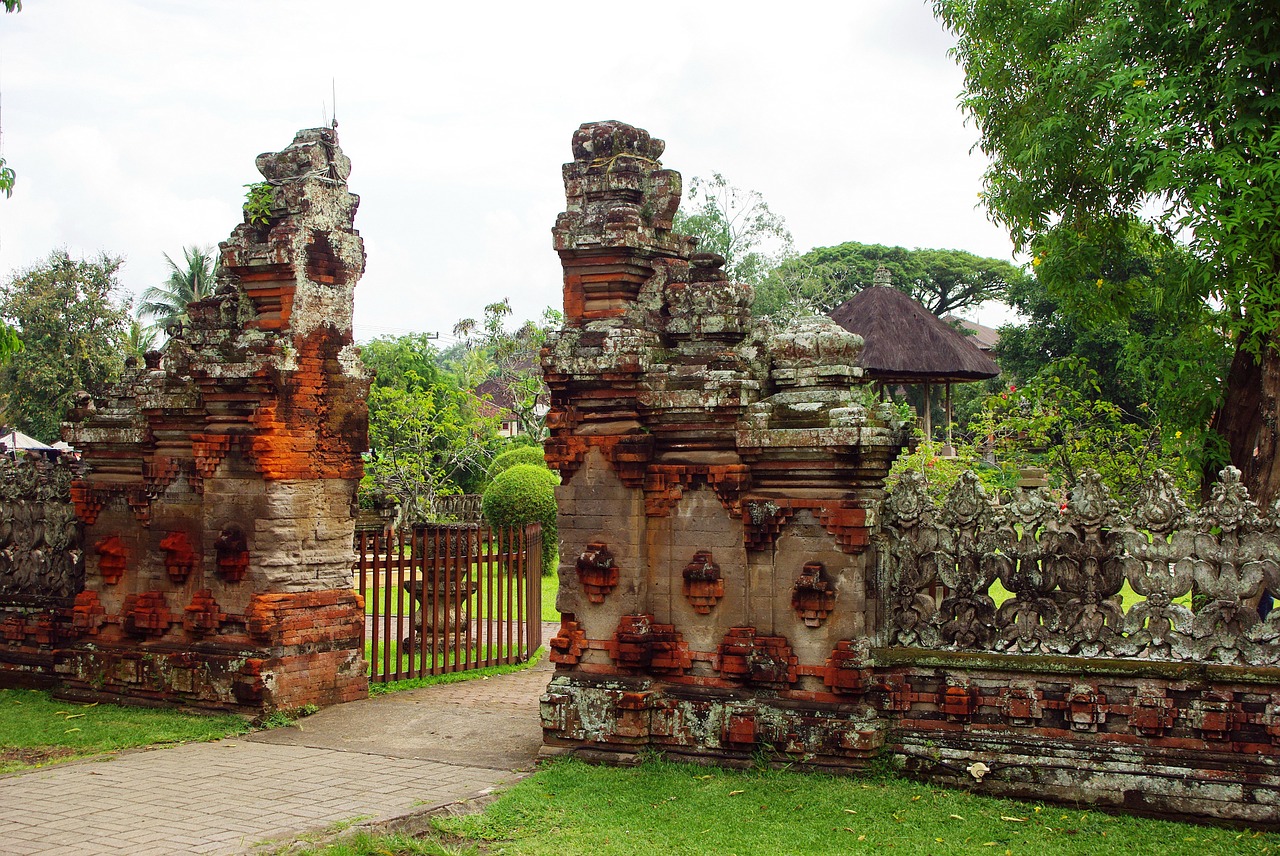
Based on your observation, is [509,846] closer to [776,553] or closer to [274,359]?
[776,553]

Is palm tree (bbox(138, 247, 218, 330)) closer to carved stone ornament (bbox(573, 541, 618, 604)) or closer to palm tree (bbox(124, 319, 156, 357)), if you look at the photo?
palm tree (bbox(124, 319, 156, 357))

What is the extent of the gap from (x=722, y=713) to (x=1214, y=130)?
5.94 meters

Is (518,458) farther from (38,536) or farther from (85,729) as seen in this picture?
(85,729)

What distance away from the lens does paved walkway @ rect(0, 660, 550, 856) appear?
5.98m

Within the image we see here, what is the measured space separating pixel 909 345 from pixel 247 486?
60.2 feet

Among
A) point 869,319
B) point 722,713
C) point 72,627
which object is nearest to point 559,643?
point 722,713

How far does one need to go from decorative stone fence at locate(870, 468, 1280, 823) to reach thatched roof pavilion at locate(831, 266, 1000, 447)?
16.3 meters

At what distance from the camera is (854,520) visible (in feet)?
22.5

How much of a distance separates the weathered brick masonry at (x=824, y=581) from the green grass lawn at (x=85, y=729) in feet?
9.85

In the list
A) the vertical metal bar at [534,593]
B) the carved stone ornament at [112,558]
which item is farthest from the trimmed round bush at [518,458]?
the carved stone ornament at [112,558]

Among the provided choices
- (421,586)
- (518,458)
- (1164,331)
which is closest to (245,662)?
(421,586)

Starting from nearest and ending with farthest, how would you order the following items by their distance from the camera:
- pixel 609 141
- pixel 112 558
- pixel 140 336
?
pixel 609 141 < pixel 112 558 < pixel 140 336

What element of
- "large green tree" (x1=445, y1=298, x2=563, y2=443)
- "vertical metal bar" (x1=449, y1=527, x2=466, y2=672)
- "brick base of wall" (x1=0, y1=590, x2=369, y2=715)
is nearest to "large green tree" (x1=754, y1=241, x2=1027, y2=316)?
"large green tree" (x1=445, y1=298, x2=563, y2=443)

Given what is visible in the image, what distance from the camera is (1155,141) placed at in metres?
8.45
